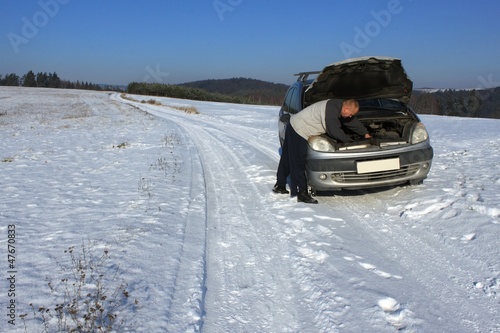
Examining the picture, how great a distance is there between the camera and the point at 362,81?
20.3ft

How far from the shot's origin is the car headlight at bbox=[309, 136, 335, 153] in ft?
16.7

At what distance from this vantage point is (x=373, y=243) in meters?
3.87

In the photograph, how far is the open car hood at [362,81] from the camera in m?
5.61

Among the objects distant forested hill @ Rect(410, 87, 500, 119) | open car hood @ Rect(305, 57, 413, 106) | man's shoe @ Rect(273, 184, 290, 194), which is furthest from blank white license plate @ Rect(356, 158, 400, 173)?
distant forested hill @ Rect(410, 87, 500, 119)

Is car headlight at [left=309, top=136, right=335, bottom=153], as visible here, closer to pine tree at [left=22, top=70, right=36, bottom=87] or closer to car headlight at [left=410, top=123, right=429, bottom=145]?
car headlight at [left=410, top=123, right=429, bottom=145]

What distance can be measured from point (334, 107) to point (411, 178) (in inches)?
60.1

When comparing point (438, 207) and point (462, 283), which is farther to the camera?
point (438, 207)

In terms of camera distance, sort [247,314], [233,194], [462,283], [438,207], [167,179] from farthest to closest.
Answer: [167,179] < [233,194] < [438,207] < [462,283] < [247,314]

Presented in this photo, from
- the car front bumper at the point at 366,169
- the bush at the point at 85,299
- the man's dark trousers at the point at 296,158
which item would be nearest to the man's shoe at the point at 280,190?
the man's dark trousers at the point at 296,158

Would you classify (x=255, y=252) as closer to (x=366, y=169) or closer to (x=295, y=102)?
(x=366, y=169)

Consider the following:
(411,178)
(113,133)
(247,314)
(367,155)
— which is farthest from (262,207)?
(113,133)

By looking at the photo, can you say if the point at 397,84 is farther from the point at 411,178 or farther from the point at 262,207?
the point at 262,207

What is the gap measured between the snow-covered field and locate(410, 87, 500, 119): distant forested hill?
65.5 metres

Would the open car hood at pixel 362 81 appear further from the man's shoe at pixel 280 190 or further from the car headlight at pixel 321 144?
the man's shoe at pixel 280 190
